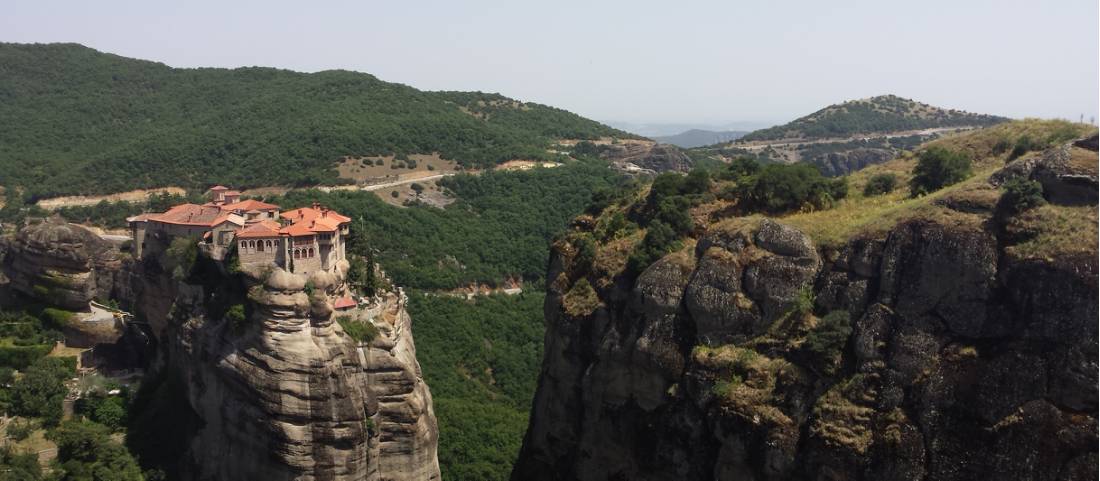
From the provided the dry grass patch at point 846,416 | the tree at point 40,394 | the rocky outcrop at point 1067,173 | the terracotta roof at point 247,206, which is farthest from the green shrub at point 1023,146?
the tree at point 40,394

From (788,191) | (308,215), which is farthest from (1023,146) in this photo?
(308,215)

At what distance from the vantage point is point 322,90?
458 feet

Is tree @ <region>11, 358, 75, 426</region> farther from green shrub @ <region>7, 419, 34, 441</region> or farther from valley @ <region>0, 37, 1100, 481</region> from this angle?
green shrub @ <region>7, 419, 34, 441</region>

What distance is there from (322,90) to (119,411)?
335ft

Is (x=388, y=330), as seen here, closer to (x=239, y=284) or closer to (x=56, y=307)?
(x=239, y=284)

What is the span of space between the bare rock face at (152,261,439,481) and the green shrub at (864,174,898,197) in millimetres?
22742

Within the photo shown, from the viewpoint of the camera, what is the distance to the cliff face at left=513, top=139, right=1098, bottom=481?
20.8 m

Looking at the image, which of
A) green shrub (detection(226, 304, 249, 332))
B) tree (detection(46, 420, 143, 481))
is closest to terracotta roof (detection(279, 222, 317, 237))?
green shrub (detection(226, 304, 249, 332))

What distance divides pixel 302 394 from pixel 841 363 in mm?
23093

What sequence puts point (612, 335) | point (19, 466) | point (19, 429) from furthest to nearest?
point (19, 429) < point (19, 466) < point (612, 335)

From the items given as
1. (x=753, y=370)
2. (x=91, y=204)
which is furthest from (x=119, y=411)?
(x=91, y=204)

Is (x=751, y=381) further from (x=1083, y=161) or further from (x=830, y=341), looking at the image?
(x=1083, y=161)

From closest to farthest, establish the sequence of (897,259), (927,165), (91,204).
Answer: (897,259) < (927,165) < (91,204)

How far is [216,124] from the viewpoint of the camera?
121 m
